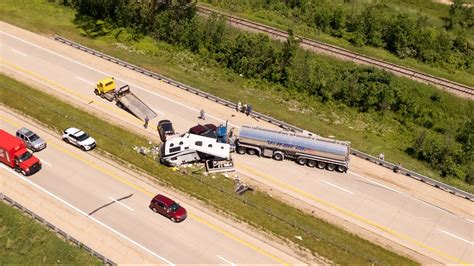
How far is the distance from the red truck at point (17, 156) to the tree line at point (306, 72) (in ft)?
101

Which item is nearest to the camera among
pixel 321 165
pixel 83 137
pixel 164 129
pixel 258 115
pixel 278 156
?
pixel 83 137

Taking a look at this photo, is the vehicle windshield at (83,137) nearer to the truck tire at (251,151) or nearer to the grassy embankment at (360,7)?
the truck tire at (251,151)

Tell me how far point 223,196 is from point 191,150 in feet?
19.8

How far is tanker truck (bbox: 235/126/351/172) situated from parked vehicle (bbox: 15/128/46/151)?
63.2 feet

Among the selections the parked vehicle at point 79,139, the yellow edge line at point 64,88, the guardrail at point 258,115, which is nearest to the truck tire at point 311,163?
the guardrail at point 258,115

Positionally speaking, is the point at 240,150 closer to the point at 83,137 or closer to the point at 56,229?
the point at 83,137

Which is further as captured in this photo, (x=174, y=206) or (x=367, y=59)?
(x=367, y=59)

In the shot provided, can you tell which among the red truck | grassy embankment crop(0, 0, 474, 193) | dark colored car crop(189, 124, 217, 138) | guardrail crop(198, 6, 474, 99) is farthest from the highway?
guardrail crop(198, 6, 474, 99)

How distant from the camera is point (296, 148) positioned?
1852 inches

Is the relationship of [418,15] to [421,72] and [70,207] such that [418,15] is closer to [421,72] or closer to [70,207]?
[421,72]

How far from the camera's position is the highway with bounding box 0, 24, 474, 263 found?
41688 mm

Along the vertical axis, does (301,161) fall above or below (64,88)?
below

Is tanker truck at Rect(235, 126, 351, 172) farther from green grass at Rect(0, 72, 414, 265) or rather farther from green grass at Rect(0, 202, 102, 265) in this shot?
green grass at Rect(0, 202, 102, 265)

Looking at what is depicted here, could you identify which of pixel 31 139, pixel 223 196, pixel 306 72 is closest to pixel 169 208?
pixel 223 196
